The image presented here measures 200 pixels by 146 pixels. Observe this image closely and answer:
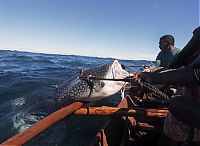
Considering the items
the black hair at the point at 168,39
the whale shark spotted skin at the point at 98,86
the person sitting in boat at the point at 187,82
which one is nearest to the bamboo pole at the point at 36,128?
the whale shark spotted skin at the point at 98,86

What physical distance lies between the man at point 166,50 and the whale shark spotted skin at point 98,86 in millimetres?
3776

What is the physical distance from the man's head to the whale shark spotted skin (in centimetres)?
371

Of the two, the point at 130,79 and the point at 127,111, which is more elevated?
the point at 130,79

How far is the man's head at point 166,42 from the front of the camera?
7.53 meters

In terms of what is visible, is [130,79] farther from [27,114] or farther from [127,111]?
[27,114]

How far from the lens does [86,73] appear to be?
163 inches

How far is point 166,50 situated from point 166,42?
1.16 feet

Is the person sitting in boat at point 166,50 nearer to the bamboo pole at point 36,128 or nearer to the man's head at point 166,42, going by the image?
the man's head at point 166,42

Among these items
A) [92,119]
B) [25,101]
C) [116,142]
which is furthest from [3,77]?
[116,142]

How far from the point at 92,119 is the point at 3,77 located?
7.45 m

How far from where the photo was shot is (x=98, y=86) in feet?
12.9

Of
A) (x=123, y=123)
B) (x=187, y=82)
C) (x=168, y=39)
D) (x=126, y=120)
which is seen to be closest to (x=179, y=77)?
(x=187, y=82)

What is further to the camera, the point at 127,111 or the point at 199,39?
the point at 127,111

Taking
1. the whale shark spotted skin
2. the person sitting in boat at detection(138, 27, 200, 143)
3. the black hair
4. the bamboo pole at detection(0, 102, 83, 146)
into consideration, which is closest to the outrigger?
the bamboo pole at detection(0, 102, 83, 146)
